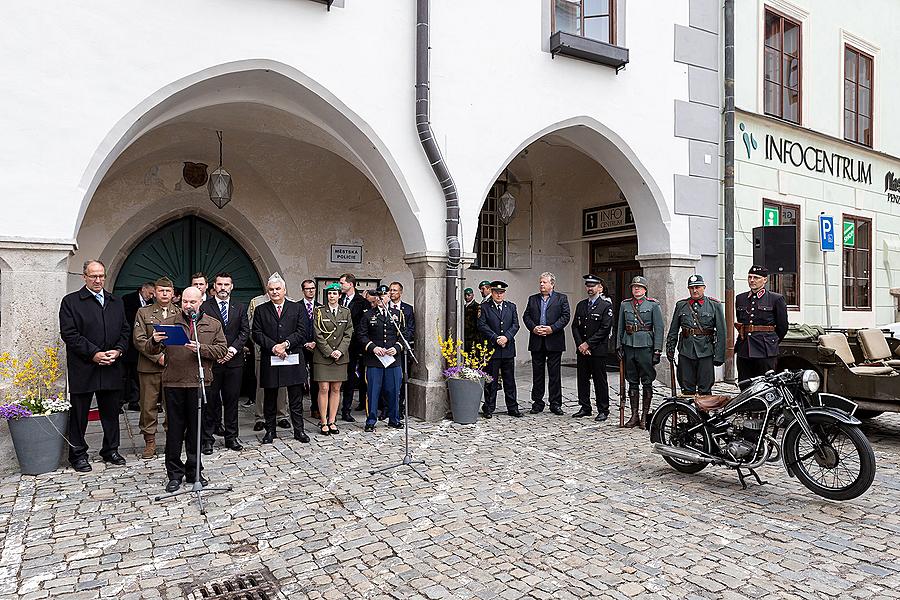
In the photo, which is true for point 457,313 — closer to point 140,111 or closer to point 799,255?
point 140,111

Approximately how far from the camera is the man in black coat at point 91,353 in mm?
5047

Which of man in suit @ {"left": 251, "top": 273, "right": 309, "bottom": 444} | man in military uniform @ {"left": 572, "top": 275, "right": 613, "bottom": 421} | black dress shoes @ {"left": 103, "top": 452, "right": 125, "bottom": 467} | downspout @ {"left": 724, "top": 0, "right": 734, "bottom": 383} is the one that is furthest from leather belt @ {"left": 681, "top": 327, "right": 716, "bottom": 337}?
black dress shoes @ {"left": 103, "top": 452, "right": 125, "bottom": 467}

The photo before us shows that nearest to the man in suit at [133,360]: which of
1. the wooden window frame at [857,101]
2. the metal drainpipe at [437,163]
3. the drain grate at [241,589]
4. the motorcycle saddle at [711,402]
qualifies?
the metal drainpipe at [437,163]

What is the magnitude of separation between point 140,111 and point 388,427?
392 cm

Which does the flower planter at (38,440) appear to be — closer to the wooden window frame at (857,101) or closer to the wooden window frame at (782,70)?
the wooden window frame at (782,70)

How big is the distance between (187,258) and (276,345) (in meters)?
4.16

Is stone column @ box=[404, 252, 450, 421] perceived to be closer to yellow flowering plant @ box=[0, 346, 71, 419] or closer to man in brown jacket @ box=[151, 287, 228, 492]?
man in brown jacket @ box=[151, 287, 228, 492]

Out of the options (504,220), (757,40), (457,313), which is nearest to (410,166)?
(457,313)

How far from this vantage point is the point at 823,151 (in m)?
10.9

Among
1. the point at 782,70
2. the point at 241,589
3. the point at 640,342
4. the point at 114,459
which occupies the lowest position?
the point at 241,589

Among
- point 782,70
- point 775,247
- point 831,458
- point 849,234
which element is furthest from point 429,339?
point 849,234

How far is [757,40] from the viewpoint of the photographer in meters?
9.94

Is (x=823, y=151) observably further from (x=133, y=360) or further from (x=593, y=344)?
(x=133, y=360)

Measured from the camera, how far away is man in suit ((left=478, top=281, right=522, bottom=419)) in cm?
750
